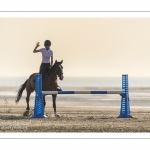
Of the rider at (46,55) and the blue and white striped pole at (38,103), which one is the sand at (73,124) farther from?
the rider at (46,55)

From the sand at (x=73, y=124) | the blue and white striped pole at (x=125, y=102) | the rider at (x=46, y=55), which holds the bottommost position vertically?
the sand at (x=73, y=124)

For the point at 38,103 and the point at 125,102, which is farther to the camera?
the point at 125,102

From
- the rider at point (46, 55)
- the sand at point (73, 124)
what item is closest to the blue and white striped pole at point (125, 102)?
the sand at point (73, 124)

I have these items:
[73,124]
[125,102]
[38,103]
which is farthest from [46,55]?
[73,124]

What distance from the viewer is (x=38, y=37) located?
3131 cm

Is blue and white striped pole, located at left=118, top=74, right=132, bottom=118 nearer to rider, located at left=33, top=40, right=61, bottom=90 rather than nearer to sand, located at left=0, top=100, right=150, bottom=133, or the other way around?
sand, located at left=0, top=100, right=150, bottom=133

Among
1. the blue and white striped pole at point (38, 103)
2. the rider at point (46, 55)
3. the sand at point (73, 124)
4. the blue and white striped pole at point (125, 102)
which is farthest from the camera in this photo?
the rider at point (46, 55)

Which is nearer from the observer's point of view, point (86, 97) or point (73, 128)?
point (73, 128)

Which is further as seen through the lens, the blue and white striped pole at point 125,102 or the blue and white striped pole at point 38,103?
the blue and white striped pole at point 125,102

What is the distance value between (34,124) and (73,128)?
3.96ft

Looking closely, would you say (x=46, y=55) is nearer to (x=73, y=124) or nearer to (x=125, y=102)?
(x=125, y=102)
